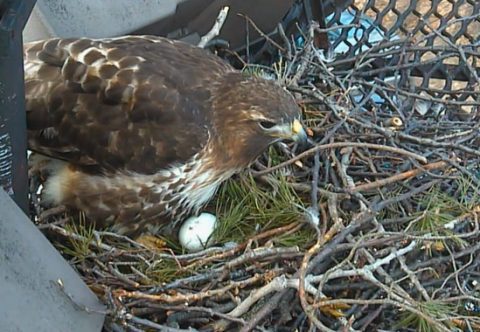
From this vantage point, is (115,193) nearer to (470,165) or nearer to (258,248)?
(258,248)

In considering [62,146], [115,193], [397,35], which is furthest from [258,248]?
[397,35]

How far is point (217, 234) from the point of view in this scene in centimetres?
302

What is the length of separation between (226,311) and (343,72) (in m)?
A: 1.26

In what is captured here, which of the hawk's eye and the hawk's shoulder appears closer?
the hawk's shoulder

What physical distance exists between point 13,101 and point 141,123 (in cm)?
68

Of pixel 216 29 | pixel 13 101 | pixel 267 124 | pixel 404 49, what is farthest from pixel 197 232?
pixel 404 49

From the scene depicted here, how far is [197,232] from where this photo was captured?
9.94 ft

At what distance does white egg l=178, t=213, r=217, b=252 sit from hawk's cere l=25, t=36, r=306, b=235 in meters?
0.04

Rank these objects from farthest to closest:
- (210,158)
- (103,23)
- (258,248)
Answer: (103,23) → (210,158) → (258,248)

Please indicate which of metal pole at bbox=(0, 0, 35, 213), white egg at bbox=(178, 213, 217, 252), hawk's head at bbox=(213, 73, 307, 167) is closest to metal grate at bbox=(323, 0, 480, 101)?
hawk's head at bbox=(213, 73, 307, 167)

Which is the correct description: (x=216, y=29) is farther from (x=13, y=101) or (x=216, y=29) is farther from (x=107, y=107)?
(x=13, y=101)

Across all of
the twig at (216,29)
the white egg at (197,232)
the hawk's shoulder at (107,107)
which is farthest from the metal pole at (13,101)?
the twig at (216,29)

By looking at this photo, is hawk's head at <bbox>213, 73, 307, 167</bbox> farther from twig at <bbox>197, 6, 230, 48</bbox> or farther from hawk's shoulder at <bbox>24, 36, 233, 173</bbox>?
twig at <bbox>197, 6, 230, 48</bbox>

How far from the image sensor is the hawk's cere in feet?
9.32
